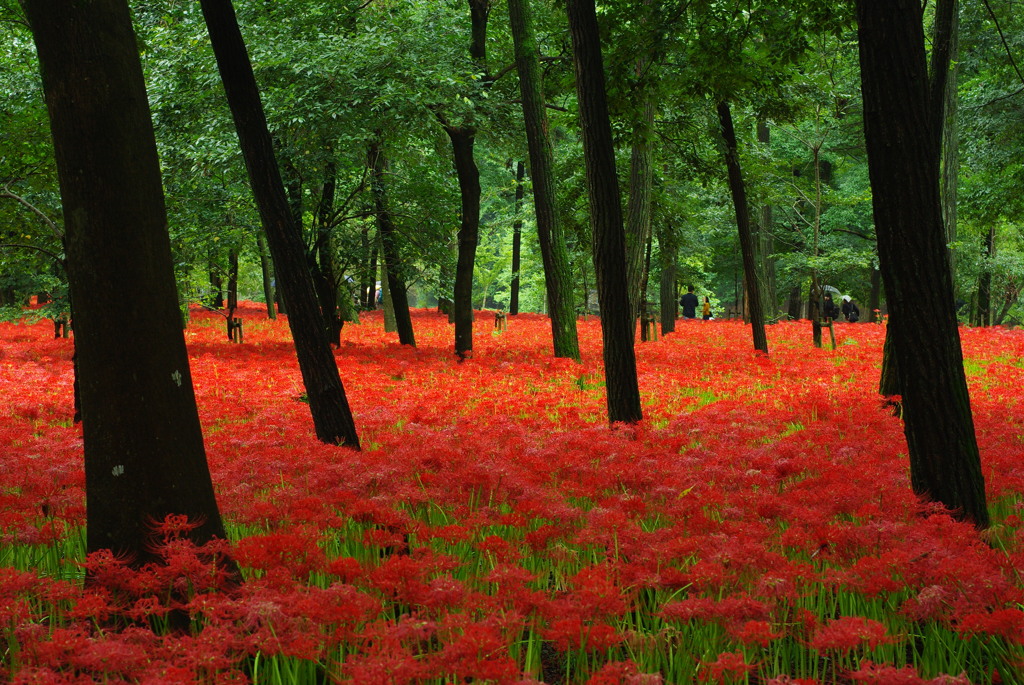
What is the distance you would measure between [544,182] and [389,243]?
4.61 m

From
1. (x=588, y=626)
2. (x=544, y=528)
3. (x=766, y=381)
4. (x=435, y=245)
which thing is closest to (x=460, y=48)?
(x=435, y=245)

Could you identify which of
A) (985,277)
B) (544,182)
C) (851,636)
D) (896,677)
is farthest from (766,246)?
(896,677)

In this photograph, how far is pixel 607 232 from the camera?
768 centimetres

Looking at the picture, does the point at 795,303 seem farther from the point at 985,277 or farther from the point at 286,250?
the point at 286,250

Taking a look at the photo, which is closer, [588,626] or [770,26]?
[588,626]

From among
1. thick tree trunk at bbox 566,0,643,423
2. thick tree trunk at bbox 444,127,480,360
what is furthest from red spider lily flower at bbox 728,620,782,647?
thick tree trunk at bbox 444,127,480,360

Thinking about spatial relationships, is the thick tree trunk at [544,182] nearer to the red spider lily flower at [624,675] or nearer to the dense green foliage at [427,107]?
the dense green foliage at [427,107]

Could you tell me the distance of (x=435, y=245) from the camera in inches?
664

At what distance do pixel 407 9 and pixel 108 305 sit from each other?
14.9 meters

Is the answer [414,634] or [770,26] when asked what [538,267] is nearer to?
[770,26]

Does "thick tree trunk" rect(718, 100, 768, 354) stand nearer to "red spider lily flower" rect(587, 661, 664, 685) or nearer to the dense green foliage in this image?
the dense green foliage

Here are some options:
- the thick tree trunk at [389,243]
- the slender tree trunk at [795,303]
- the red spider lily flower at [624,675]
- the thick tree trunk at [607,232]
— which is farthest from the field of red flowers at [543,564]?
the slender tree trunk at [795,303]

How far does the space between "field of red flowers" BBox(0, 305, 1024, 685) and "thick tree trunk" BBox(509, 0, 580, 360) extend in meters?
6.57

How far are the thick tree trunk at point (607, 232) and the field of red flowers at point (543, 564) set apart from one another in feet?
1.87
